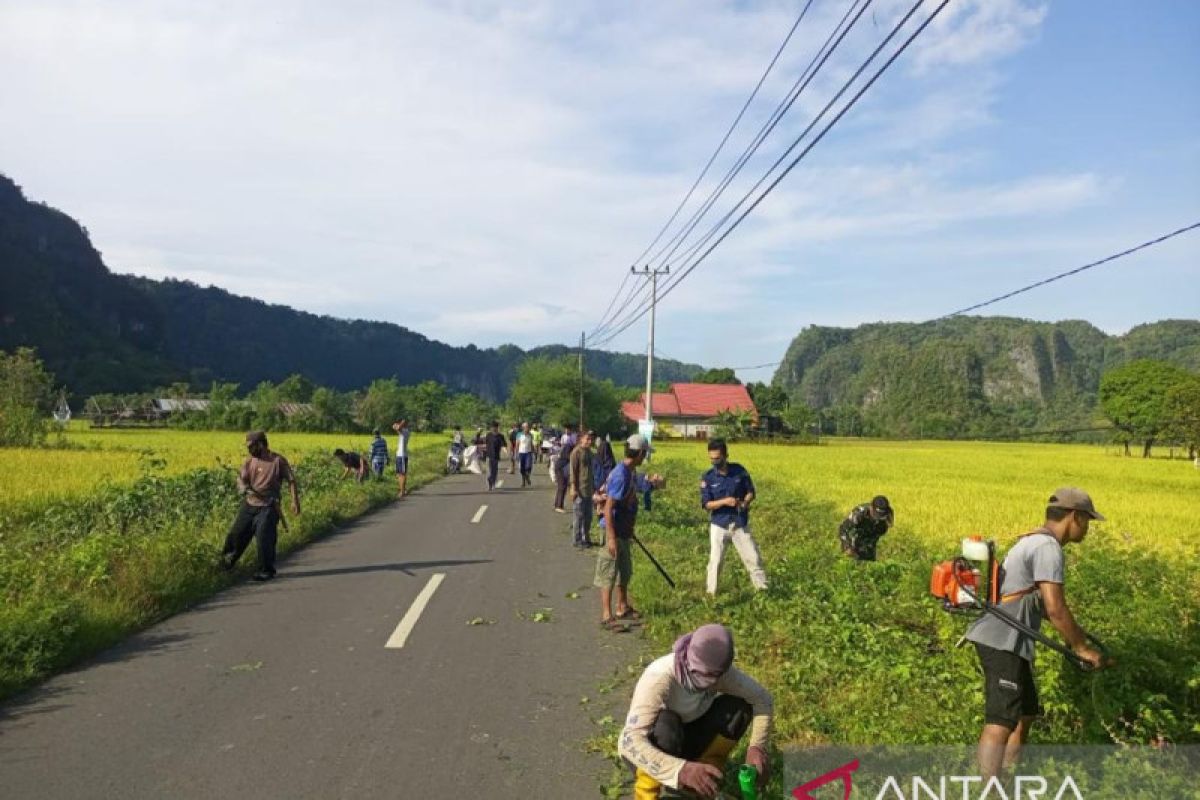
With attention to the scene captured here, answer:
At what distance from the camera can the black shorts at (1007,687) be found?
4277 millimetres

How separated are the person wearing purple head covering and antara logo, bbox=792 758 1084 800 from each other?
715 millimetres

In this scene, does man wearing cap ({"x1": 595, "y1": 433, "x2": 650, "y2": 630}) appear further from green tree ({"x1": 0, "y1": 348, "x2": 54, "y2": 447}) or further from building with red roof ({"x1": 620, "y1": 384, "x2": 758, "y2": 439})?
building with red roof ({"x1": 620, "y1": 384, "x2": 758, "y2": 439})

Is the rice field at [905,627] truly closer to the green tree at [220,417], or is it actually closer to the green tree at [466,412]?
the green tree at [220,417]

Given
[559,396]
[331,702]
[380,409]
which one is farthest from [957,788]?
[380,409]

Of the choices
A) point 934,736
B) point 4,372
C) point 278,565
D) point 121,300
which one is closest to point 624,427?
point 4,372

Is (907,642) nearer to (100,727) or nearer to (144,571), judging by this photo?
(100,727)

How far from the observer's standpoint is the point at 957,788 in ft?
14.1

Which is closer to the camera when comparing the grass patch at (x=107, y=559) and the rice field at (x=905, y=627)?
the rice field at (x=905, y=627)

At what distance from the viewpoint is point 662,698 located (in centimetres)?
366

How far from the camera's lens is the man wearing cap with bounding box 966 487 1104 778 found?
4230mm

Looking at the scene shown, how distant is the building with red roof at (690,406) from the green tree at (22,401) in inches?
2241

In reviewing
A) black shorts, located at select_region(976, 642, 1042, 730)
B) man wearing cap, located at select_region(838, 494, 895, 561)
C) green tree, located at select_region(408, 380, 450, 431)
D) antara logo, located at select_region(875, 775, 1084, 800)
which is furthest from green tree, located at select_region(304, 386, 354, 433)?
black shorts, located at select_region(976, 642, 1042, 730)

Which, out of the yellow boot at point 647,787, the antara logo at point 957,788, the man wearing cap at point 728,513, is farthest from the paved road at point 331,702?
the man wearing cap at point 728,513

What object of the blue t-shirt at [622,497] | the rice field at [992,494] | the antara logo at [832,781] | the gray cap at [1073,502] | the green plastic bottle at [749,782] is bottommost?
the rice field at [992,494]
